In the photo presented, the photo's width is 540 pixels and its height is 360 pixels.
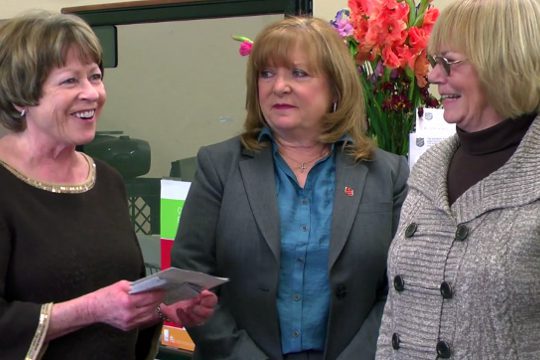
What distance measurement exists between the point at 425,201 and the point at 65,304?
76 centimetres

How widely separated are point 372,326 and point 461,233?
17.9 inches

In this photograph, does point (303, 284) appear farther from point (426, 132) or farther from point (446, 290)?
point (426, 132)

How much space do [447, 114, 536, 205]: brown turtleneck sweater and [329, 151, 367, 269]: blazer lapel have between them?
0.96 ft

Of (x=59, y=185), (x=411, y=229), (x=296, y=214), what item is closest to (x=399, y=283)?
(x=411, y=229)

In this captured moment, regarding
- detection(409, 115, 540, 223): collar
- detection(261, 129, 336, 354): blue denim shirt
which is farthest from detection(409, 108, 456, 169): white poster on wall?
detection(409, 115, 540, 223): collar

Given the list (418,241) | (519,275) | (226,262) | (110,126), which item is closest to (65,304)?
(226,262)

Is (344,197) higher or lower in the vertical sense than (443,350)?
higher

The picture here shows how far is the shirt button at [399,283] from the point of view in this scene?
5.21 ft

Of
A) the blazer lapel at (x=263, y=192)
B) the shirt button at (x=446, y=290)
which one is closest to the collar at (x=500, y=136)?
Result: the shirt button at (x=446, y=290)

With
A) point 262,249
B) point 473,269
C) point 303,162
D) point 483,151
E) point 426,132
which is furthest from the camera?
point 426,132

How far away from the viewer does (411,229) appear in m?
1.60

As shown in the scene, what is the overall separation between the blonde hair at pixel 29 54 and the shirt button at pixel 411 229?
0.78 metres

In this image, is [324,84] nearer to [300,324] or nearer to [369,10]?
[369,10]

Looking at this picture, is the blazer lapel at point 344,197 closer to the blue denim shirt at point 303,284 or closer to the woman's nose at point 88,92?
the blue denim shirt at point 303,284
